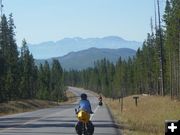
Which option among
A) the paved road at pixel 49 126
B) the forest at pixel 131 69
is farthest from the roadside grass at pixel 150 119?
the forest at pixel 131 69

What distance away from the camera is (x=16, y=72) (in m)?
93.8

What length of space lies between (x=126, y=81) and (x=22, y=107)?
91431mm

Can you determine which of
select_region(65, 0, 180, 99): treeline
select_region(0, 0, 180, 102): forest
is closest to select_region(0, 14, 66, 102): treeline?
select_region(0, 0, 180, 102): forest

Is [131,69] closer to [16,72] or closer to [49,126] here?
[16,72]

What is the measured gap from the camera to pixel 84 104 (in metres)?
15.9

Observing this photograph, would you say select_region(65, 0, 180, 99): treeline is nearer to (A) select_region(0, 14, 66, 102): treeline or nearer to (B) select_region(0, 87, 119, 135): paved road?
(A) select_region(0, 14, 66, 102): treeline

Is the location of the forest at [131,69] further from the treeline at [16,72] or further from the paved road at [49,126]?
the paved road at [49,126]

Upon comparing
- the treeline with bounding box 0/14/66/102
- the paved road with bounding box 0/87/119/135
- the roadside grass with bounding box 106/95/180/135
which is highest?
the treeline with bounding box 0/14/66/102

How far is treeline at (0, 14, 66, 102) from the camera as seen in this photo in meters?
83.7

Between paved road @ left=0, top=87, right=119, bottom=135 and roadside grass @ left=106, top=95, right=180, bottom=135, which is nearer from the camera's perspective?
roadside grass @ left=106, top=95, right=180, bottom=135

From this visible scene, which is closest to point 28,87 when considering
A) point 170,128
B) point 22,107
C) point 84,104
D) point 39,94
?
point 39,94

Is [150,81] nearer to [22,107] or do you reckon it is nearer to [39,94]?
[39,94]

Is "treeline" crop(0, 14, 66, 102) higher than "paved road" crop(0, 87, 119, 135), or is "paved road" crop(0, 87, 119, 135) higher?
"treeline" crop(0, 14, 66, 102)

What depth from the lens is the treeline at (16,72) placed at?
275ft
